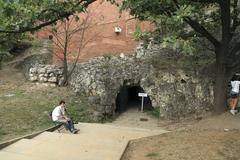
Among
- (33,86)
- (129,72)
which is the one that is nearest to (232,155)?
(129,72)

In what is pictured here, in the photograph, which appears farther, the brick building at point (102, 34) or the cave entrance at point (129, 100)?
the brick building at point (102, 34)

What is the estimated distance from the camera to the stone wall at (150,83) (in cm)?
2023

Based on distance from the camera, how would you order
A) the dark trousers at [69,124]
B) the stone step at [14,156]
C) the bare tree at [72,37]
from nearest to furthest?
1. the stone step at [14,156]
2. the dark trousers at [69,124]
3. the bare tree at [72,37]

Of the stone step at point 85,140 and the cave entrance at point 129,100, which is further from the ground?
the cave entrance at point 129,100

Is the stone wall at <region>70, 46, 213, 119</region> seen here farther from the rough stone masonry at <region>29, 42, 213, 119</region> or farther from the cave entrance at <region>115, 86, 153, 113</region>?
the cave entrance at <region>115, 86, 153, 113</region>

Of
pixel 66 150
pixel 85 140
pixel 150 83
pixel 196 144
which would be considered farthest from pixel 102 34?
pixel 66 150

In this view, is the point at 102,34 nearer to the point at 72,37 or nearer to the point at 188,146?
the point at 72,37

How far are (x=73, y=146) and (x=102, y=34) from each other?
1458 cm

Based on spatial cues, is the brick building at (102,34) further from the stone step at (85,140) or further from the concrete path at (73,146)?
the stone step at (85,140)

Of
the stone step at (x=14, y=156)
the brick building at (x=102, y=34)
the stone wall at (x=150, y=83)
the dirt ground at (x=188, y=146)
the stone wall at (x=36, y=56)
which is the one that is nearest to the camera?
the stone step at (x=14, y=156)

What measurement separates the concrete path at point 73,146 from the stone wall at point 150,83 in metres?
5.86

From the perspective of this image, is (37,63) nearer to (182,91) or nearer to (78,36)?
(78,36)

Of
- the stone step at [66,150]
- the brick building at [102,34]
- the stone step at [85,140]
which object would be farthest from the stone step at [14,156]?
the brick building at [102,34]

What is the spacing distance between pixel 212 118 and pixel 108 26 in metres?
10.6
